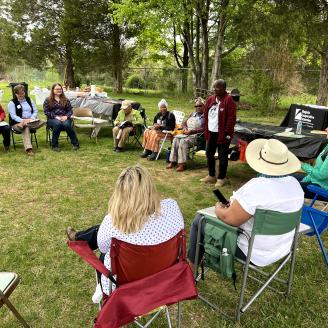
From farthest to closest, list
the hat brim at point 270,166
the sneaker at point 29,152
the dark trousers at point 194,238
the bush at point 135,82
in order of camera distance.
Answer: the bush at point 135,82 < the sneaker at point 29,152 < the dark trousers at point 194,238 < the hat brim at point 270,166

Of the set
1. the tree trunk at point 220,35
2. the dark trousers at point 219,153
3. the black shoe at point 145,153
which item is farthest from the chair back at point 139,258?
the tree trunk at point 220,35

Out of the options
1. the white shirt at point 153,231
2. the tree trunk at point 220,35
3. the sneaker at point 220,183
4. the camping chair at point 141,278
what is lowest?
the sneaker at point 220,183

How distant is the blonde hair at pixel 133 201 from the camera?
184cm

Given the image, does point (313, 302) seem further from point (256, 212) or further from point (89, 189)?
point (89, 189)

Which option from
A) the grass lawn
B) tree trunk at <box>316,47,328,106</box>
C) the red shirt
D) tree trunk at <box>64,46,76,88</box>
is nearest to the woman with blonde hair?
the grass lawn

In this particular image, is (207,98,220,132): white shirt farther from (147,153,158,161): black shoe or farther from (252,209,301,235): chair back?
(252,209,301,235): chair back

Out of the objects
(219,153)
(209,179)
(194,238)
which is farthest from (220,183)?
(194,238)

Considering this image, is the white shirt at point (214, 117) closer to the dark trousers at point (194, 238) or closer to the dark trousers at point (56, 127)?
the dark trousers at point (194, 238)

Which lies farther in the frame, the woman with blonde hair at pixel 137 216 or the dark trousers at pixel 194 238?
the dark trousers at pixel 194 238

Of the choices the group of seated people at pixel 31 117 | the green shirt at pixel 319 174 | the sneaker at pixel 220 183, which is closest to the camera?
the green shirt at pixel 319 174

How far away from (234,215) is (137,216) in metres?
0.76

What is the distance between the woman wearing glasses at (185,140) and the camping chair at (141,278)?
4269mm

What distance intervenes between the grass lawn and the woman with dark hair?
466 mm

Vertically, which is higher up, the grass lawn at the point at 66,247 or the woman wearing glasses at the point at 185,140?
the woman wearing glasses at the point at 185,140
